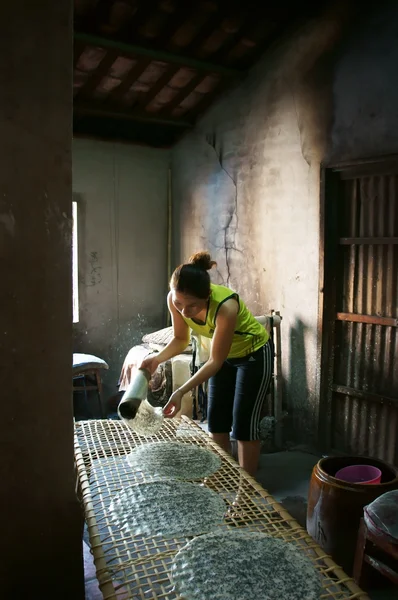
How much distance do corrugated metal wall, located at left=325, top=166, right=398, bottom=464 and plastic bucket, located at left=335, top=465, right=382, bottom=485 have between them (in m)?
0.87

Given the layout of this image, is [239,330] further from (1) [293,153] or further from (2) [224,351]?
(1) [293,153]

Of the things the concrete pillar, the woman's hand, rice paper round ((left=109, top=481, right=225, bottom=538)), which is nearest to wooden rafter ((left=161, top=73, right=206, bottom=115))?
the woman's hand

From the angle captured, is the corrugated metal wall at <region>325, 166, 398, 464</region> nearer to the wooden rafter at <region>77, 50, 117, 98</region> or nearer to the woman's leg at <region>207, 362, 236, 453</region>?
the woman's leg at <region>207, 362, 236, 453</region>

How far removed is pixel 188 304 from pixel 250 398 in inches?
24.2

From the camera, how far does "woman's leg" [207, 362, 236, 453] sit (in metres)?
2.67

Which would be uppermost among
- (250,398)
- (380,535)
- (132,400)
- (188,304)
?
(188,304)

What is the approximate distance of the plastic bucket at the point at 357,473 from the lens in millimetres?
2494

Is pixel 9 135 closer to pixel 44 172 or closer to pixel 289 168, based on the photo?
pixel 44 172

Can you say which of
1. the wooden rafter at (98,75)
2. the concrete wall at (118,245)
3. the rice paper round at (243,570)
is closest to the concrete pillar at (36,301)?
the rice paper round at (243,570)

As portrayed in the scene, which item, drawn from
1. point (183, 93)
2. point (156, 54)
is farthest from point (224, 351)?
point (183, 93)

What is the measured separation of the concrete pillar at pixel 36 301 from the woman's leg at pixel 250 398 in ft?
4.30

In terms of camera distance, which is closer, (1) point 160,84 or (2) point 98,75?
(2) point 98,75

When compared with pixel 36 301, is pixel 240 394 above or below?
below

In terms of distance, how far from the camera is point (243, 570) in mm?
1271
